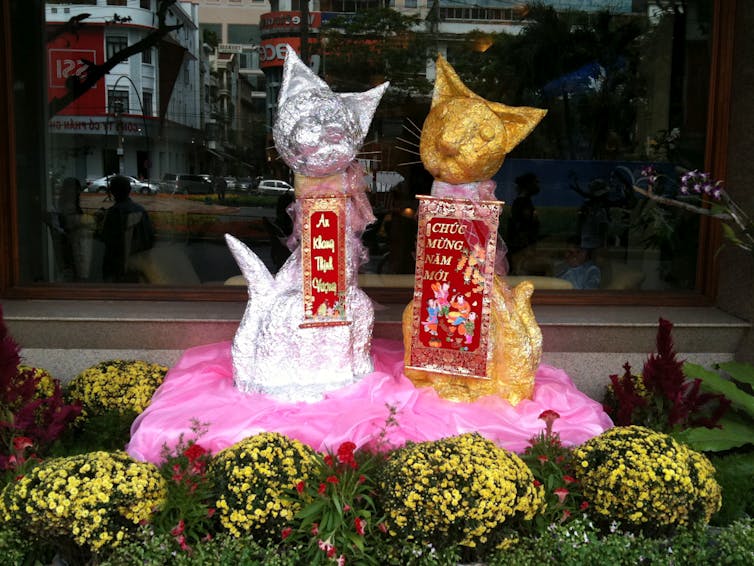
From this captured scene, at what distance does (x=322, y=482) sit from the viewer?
3016 millimetres

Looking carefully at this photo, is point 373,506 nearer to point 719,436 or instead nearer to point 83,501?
point 83,501

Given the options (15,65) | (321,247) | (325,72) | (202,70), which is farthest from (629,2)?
(15,65)

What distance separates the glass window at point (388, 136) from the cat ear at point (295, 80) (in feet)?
6.59

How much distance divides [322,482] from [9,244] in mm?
3054

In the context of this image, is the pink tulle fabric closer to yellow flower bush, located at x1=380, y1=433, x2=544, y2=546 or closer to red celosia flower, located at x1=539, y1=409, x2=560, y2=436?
red celosia flower, located at x1=539, y1=409, x2=560, y2=436

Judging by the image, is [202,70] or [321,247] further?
[202,70]

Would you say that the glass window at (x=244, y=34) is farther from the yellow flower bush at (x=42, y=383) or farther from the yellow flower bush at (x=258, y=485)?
the yellow flower bush at (x=258, y=485)

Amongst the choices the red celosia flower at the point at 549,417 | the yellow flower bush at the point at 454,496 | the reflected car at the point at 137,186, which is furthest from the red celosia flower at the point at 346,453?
the reflected car at the point at 137,186

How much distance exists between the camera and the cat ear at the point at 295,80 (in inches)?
143

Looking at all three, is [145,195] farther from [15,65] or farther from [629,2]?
[629,2]

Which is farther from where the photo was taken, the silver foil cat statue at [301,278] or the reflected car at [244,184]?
the reflected car at [244,184]

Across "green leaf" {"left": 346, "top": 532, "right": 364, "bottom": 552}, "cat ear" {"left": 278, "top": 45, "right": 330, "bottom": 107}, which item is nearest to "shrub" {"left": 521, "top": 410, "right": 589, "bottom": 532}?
"green leaf" {"left": 346, "top": 532, "right": 364, "bottom": 552}

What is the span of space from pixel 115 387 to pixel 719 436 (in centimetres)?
306

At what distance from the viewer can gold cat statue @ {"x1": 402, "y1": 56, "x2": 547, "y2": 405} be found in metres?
3.55
